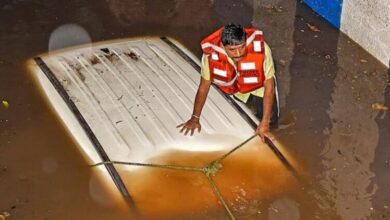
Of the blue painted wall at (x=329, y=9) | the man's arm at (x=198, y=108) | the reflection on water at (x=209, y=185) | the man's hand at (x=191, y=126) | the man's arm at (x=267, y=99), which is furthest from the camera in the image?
the blue painted wall at (x=329, y=9)

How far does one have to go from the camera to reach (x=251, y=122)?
15.1ft

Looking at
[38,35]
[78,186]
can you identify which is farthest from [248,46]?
[38,35]

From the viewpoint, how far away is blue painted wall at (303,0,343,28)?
6199 millimetres

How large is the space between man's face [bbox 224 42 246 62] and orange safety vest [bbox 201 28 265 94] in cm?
14

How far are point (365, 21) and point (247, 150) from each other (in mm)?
2340

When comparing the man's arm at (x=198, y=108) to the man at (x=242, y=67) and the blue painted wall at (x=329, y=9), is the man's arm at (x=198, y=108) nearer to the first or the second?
the man at (x=242, y=67)

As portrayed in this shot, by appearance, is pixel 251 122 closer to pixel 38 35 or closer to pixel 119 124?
pixel 119 124

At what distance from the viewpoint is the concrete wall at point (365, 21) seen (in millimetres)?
5516

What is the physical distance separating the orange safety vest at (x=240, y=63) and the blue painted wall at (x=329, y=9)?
8.20ft

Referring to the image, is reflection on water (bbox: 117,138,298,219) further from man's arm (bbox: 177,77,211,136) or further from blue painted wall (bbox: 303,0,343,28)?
blue painted wall (bbox: 303,0,343,28)

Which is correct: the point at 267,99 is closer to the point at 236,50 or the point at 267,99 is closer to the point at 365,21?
the point at 236,50

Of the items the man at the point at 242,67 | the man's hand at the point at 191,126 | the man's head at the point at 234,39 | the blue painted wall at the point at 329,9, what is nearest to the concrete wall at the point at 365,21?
the blue painted wall at the point at 329,9

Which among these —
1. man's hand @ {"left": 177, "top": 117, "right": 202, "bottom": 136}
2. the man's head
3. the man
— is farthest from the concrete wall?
the man's head

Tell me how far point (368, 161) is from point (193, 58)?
2.03 m
